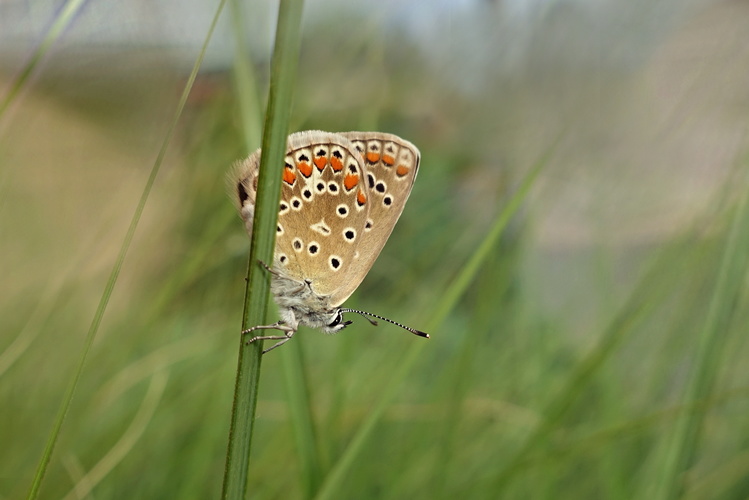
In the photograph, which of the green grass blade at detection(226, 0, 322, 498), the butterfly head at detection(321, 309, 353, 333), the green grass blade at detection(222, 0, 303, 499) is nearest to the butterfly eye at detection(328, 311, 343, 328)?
the butterfly head at detection(321, 309, 353, 333)

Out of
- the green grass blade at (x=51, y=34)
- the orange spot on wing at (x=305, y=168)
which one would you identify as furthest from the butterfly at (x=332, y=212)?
the green grass blade at (x=51, y=34)

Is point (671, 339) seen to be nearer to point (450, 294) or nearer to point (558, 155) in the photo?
point (558, 155)

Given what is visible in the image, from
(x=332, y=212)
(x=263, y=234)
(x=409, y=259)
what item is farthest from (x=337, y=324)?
(x=409, y=259)

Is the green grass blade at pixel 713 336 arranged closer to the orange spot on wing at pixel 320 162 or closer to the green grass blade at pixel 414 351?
the green grass blade at pixel 414 351

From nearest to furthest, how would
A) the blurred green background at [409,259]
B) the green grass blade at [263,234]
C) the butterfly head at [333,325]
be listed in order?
the green grass blade at [263,234] → the butterfly head at [333,325] → the blurred green background at [409,259]

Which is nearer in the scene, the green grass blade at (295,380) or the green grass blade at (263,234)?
the green grass blade at (263,234)

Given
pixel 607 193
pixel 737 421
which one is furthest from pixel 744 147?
pixel 737 421
